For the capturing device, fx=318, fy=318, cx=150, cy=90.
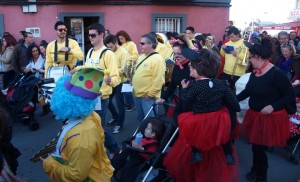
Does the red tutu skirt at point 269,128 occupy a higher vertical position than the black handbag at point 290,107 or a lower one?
Answer: lower

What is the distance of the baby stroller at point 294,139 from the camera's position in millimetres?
4965

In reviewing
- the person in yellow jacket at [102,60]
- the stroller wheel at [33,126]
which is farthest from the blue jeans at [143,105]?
the stroller wheel at [33,126]

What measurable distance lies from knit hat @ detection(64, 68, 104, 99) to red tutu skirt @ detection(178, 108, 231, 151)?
1.18m

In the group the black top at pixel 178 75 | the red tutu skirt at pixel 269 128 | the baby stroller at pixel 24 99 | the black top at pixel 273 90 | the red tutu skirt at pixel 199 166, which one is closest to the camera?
the red tutu skirt at pixel 199 166

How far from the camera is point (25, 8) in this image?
11844 mm

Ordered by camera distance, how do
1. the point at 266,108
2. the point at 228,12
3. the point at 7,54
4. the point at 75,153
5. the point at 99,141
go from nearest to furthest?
the point at 75,153, the point at 99,141, the point at 266,108, the point at 7,54, the point at 228,12

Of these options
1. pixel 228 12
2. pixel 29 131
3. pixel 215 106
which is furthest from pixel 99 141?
pixel 228 12

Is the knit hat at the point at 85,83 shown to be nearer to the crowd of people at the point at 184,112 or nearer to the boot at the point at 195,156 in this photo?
the crowd of people at the point at 184,112

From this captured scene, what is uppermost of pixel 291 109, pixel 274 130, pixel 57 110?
pixel 57 110

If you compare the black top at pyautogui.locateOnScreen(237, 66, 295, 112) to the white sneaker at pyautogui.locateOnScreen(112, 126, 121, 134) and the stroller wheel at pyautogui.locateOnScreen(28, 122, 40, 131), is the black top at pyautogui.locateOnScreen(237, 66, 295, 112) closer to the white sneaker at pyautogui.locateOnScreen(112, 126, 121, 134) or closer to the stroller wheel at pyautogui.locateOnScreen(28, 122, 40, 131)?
the white sneaker at pyautogui.locateOnScreen(112, 126, 121, 134)

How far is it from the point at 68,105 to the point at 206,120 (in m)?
1.44

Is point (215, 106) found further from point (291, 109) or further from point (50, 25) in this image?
point (50, 25)

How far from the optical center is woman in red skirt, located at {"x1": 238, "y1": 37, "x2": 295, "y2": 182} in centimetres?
379

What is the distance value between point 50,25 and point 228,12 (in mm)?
7782
